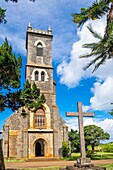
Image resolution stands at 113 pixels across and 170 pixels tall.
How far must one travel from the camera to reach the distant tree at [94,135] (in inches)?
1671

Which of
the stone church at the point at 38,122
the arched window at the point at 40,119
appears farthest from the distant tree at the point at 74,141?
the arched window at the point at 40,119

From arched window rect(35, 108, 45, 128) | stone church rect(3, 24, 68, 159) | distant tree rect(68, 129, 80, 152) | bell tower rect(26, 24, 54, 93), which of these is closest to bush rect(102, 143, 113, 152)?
distant tree rect(68, 129, 80, 152)

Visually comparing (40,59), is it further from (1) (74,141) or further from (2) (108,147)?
Answer: (2) (108,147)

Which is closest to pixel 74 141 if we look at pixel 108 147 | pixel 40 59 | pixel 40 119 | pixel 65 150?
pixel 108 147

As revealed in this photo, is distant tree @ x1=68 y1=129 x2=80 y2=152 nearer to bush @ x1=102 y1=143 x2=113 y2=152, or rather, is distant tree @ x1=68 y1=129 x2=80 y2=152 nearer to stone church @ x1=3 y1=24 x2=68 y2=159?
bush @ x1=102 y1=143 x2=113 y2=152

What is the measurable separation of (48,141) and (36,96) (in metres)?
16.0

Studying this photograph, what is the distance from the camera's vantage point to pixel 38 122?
29609mm

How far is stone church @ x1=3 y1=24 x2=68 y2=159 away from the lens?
27.7 meters

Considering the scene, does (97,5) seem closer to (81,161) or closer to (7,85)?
(7,85)

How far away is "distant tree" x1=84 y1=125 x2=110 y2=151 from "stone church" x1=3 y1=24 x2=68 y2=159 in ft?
44.7

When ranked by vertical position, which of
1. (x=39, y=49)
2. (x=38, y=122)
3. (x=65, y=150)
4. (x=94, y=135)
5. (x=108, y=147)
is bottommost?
(x=108, y=147)

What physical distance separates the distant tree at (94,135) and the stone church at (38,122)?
13.6 meters

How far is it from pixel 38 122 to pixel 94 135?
698 inches

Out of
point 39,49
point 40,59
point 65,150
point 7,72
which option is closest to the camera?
point 7,72
